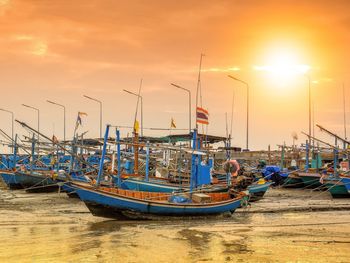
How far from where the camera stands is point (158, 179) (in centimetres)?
3181

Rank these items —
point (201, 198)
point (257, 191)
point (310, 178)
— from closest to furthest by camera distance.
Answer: point (201, 198), point (257, 191), point (310, 178)

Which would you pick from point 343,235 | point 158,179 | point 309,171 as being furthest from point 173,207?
point 309,171

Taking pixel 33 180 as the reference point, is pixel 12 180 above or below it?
below

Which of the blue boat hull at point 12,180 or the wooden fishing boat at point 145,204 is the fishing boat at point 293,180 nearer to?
the wooden fishing boat at point 145,204

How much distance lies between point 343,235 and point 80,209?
Answer: 47.0 ft

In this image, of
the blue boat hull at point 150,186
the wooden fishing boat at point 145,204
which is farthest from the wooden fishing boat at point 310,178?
the wooden fishing boat at point 145,204

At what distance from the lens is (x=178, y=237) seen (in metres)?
17.0

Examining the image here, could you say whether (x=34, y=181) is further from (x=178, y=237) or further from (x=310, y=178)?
(x=178, y=237)

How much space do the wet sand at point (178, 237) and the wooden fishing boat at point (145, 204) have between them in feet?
1.51

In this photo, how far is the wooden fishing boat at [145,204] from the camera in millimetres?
20031

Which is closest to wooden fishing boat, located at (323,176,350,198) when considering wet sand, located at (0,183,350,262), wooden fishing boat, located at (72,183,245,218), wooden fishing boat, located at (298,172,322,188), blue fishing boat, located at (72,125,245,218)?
wooden fishing boat, located at (298,172,322,188)

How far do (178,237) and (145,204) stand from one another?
389 cm

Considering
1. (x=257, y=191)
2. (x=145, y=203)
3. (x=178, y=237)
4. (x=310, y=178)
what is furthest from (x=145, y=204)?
(x=310, y=178)

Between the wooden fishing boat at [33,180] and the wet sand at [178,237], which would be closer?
the wet sand at [178,237]
